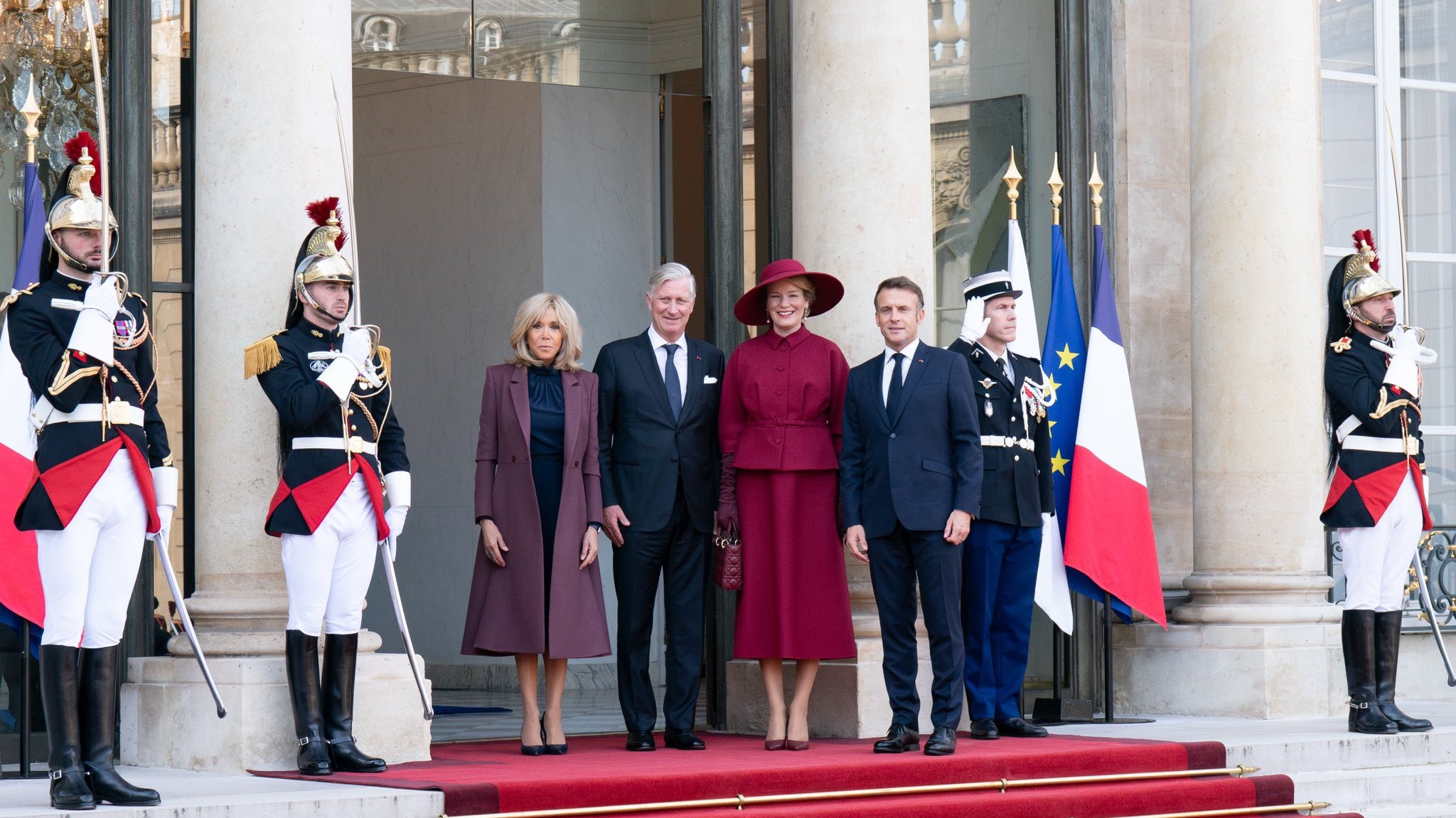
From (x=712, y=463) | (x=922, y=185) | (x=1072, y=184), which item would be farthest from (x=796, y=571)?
(x=1072, y=184)

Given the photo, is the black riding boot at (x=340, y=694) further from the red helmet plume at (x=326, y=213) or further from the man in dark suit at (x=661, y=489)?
the red helmet plume at (x=326, y=213)

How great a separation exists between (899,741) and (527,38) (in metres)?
4.67

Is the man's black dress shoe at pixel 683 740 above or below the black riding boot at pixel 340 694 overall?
below

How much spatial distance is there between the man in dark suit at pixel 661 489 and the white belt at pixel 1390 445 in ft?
8.76

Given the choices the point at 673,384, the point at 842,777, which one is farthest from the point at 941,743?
the point at 673,384

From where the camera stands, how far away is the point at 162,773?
691 centimetres

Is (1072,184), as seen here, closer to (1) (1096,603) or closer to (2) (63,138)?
(1) (1096,603)

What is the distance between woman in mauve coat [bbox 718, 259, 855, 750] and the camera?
301 inches

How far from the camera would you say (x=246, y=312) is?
7266 millimetres

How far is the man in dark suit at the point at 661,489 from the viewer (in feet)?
25.2

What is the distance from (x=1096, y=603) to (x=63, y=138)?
5.16m

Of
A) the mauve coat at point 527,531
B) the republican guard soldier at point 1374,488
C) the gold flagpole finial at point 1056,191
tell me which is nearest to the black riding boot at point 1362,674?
the republican guard soldier at point 1374,488

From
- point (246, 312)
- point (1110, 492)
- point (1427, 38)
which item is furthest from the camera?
point (1427, 38)

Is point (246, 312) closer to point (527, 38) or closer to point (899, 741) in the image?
point (899, 741)
